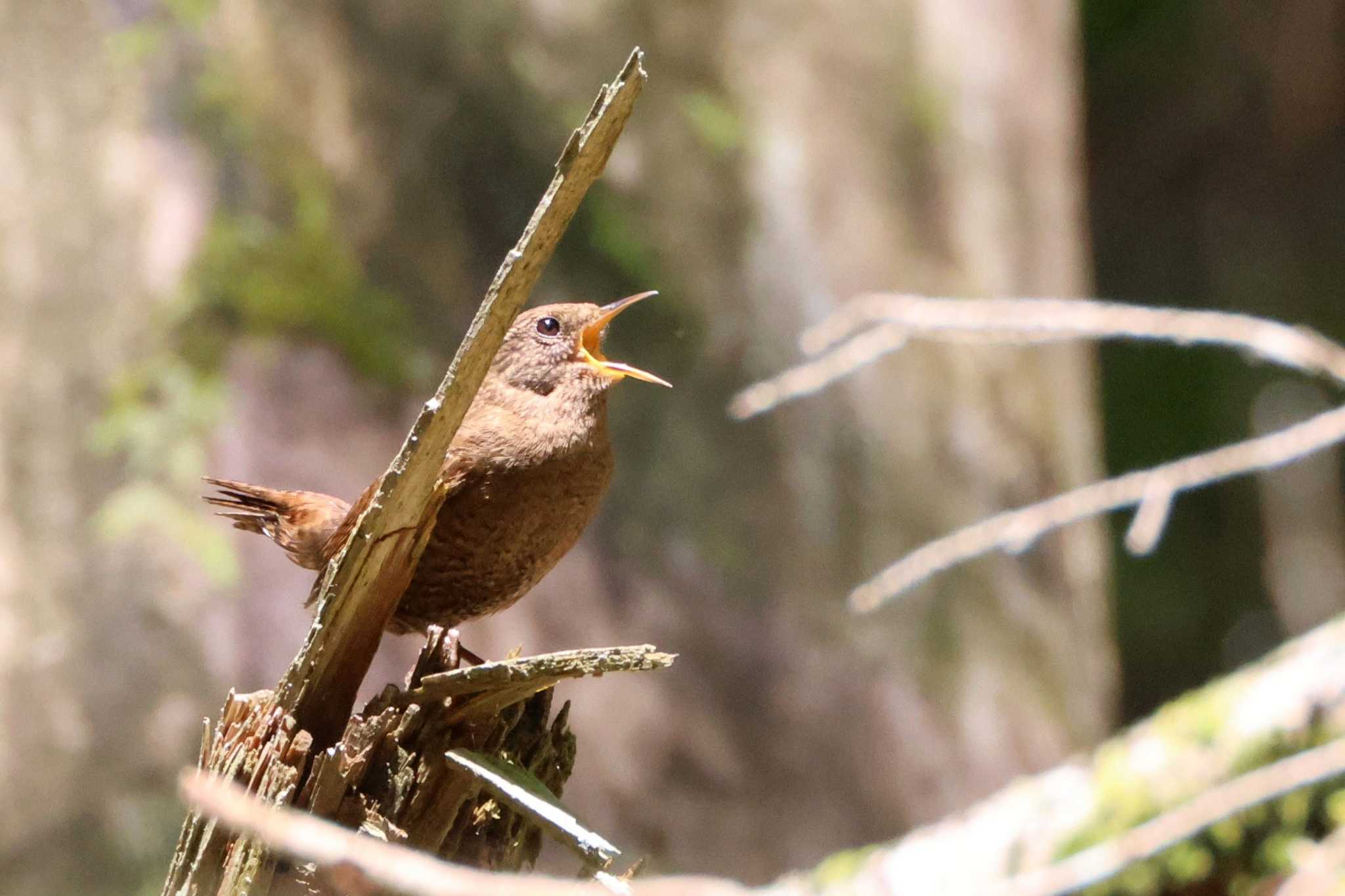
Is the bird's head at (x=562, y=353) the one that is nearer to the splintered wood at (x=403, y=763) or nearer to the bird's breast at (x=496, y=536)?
the bird's breast at (x=496, y=536)

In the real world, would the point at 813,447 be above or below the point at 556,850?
above

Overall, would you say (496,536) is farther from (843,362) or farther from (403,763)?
(843,362)

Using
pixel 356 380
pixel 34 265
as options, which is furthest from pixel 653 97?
pixel 34 265

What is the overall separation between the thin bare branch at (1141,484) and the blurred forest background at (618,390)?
6.75ft

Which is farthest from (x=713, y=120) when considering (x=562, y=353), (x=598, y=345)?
(x=562, y=353)

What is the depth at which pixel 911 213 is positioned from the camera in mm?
5391

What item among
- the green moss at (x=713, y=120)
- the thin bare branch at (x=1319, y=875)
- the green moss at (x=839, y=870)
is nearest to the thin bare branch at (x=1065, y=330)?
the thin bare branch at (x=1319, y=875)

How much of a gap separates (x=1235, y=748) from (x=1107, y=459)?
754cm

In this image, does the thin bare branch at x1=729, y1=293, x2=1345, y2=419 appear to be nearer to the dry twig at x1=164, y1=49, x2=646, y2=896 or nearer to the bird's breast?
the bird's breast

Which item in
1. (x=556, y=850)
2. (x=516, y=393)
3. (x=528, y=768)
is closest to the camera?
(x=528, y=768)

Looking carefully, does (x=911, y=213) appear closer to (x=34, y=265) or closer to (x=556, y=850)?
(x=556, y=850)

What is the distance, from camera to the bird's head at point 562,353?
2416 mm

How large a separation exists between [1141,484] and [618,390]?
243 centimetres

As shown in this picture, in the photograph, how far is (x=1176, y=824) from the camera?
65.0 inches
